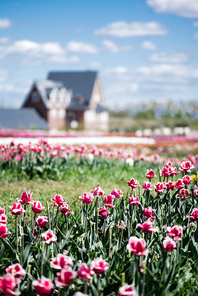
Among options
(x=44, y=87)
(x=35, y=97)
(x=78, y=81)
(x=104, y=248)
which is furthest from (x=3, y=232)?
(x=78, y=81)

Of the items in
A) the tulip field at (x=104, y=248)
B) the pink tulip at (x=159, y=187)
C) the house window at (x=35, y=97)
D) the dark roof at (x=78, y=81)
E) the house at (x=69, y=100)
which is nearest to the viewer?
the tulip field at (x=104, y=248)

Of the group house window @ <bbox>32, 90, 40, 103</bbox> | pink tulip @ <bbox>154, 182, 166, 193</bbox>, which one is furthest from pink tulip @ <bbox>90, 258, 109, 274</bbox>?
house window @ <bbox>32, 90, 40, 103</bbox>

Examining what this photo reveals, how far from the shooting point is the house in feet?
131

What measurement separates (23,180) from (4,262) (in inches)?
160

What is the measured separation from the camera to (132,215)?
335 cm

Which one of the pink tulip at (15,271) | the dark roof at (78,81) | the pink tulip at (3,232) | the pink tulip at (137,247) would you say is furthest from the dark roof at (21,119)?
the pink tulip at (137,247)

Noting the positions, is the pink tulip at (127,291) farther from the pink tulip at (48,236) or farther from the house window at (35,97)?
the house window at (35,97)

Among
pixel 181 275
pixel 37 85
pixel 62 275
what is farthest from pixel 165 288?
pixel 37 85

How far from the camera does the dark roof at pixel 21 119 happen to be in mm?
35156

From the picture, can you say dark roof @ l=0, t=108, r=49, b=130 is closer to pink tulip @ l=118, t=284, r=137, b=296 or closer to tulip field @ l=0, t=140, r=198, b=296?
tulip field @ l=0, t=140, r=198, b=296

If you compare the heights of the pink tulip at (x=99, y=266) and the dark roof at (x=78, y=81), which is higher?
the dark roof at (x=78, y=81)

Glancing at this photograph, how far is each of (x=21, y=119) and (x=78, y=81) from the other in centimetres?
1188

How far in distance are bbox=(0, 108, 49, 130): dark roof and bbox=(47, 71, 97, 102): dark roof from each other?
314 inches

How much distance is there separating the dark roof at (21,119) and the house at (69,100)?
1.98 metres
